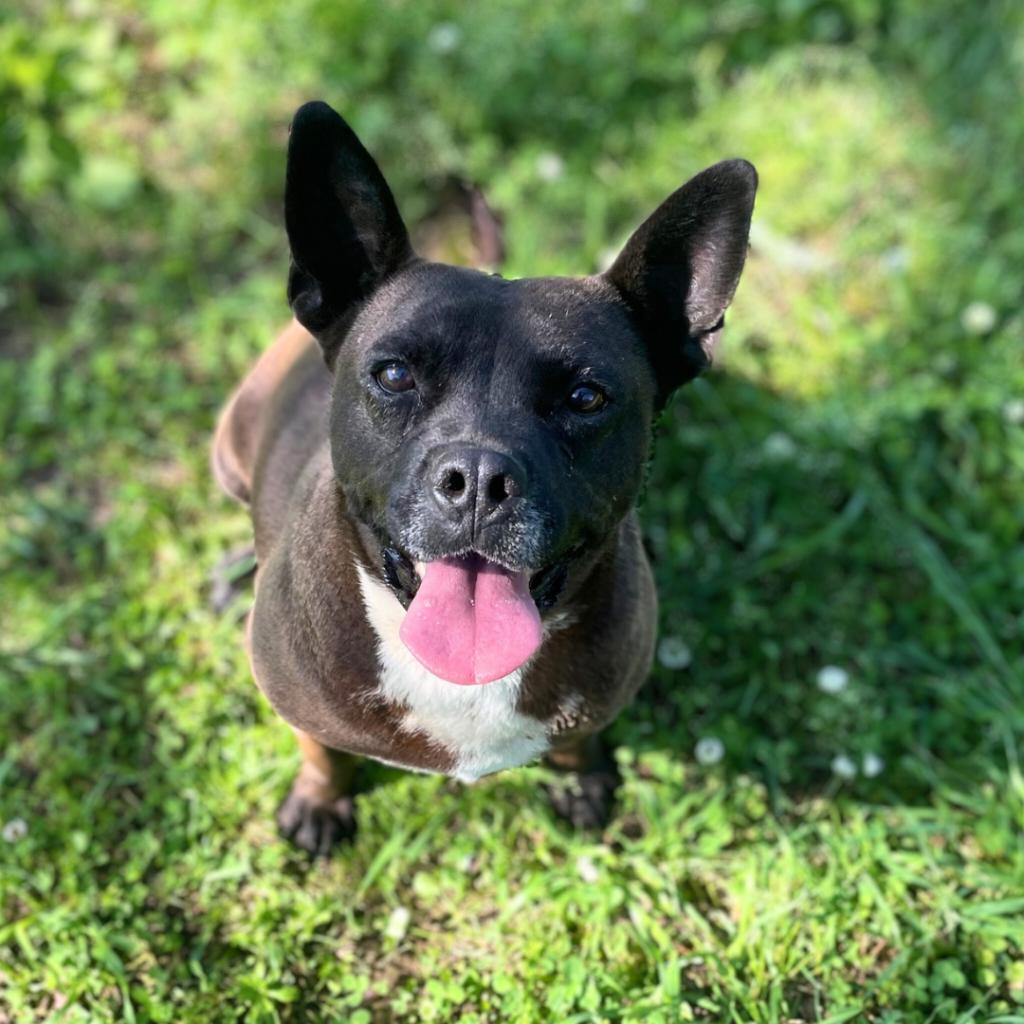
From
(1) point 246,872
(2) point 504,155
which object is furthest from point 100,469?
(2) point 504,155

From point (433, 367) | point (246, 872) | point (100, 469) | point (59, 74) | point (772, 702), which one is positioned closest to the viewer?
point (433, 367)

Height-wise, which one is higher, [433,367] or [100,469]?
[433,367]

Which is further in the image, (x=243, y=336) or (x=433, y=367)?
(x=243, y=336)

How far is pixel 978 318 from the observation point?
4512 millimetres

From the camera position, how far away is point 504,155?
520 centimetres

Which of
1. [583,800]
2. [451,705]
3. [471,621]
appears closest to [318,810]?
[583,800]

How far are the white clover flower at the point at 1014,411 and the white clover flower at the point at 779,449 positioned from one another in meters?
0.83

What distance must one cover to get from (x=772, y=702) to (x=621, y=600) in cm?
120

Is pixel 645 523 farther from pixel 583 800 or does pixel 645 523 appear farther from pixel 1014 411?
pixel 1014 411

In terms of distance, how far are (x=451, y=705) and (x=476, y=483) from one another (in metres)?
0.68

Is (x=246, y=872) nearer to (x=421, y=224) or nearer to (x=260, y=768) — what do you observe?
(x=260, y=768)

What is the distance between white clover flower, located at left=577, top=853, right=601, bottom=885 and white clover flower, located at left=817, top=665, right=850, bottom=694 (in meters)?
0.99

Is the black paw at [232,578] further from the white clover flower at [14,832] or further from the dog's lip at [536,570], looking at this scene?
the dog's lip at [536,570]

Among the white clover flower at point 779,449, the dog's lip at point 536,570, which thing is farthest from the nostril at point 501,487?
the white clover flower at point 779,449
